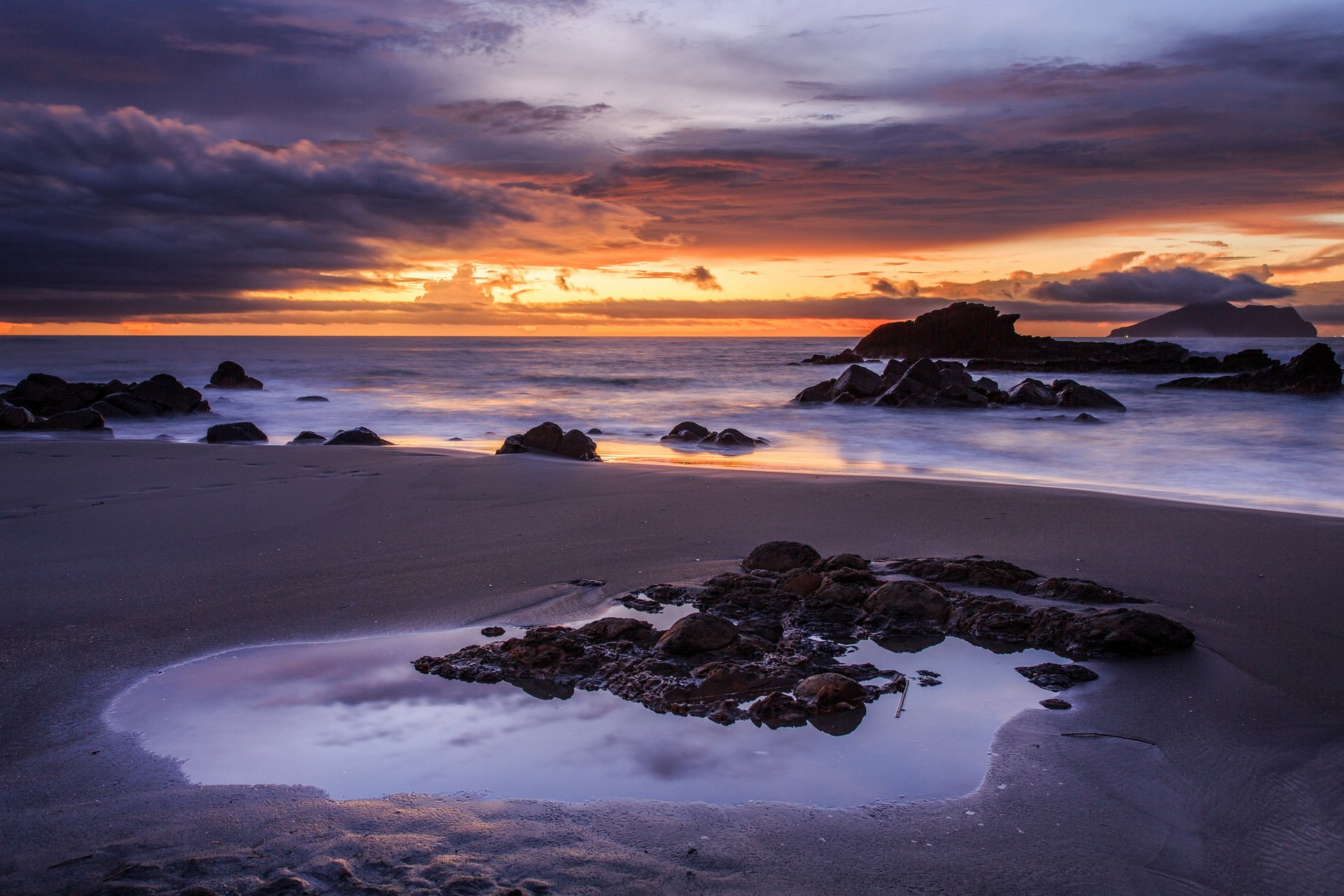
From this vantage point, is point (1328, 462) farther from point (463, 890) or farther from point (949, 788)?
point (463, 890)

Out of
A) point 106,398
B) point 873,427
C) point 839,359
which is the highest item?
Result: point 839,359

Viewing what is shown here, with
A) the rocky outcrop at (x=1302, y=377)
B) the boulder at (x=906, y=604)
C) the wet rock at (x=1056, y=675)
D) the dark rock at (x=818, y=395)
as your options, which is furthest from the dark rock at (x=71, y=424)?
the rocky outcrop at (x=1302, y=377)

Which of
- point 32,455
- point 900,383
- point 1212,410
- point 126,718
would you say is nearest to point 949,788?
point 126,718

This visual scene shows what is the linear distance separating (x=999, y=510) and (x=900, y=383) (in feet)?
45.7

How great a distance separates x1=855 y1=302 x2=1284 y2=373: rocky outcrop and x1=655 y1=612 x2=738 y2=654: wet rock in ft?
122

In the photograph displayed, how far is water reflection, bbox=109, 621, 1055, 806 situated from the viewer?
219 cm

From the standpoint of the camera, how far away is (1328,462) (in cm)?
1053

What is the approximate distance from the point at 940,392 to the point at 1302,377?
10.6 meters

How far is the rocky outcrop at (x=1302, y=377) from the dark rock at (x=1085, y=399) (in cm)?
674

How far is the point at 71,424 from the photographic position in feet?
38.1

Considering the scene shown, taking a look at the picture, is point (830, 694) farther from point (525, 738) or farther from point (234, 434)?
point (234, 434)

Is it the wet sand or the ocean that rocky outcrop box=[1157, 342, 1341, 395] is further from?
the wet sand

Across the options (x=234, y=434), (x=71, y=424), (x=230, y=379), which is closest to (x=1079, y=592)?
(x=234, y=434)

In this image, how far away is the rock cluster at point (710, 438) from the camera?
11688 millimetres
